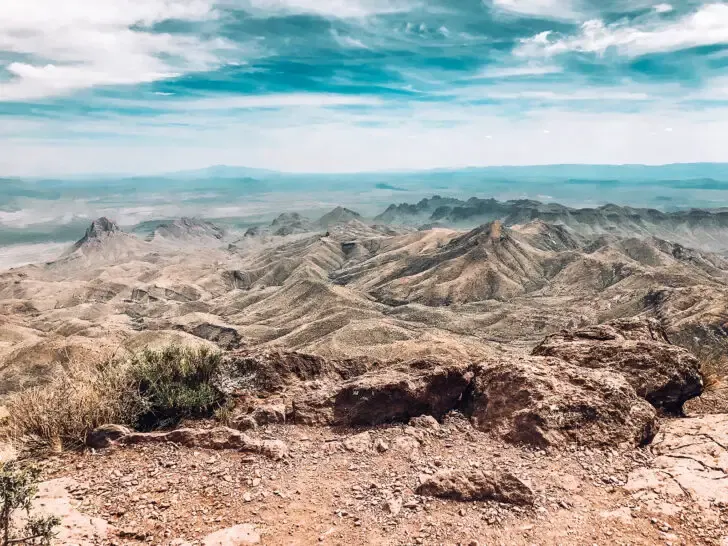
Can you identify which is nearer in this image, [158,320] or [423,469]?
[423,469]

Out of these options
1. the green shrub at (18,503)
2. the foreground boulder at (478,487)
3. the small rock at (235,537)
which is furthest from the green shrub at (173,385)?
the foreground boulder at (478,487)

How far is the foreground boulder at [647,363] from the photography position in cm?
1500

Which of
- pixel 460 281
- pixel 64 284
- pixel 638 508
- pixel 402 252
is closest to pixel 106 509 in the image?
pixel 638 508

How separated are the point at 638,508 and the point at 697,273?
471ft

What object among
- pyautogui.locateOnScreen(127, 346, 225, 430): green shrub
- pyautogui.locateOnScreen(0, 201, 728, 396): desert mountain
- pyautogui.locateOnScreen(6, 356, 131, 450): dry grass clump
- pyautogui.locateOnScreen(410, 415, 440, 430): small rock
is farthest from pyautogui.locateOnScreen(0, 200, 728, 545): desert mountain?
pyautogui.locateOnScreen(0, 201, 728, 396): desert mountain

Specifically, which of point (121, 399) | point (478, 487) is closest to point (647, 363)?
point (478, 487)

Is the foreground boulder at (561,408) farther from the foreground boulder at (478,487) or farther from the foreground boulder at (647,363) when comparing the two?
the foreground boulder at (478,487)

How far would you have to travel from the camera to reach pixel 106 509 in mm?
9883

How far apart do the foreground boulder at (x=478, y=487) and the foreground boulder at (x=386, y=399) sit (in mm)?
3886

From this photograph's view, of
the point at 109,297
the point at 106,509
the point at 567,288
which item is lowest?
the point at 109,297

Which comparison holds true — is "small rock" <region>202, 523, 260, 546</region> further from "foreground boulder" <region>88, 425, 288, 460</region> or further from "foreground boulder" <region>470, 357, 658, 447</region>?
"foreground boulder" <region>470, 357, 658, 447</region>

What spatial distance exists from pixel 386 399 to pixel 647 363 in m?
8.33

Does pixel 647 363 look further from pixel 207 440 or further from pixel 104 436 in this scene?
pixel 104 436

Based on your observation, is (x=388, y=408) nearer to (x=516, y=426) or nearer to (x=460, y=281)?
(x=516, y=426)
